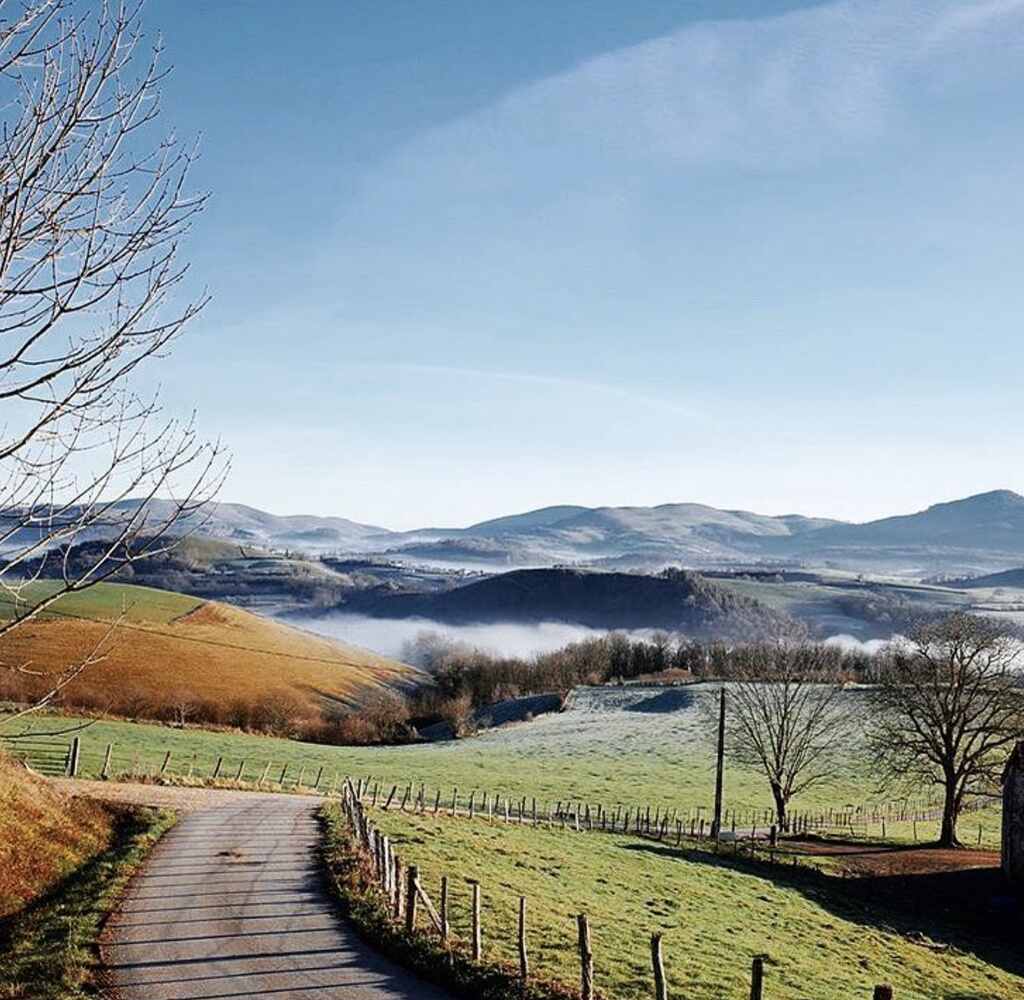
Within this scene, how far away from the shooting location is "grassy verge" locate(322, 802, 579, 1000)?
18.2 meters

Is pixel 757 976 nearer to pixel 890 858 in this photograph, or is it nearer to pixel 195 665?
pixel 890 858

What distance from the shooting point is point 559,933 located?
78.9 ft

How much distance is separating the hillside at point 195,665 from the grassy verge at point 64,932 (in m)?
63.1

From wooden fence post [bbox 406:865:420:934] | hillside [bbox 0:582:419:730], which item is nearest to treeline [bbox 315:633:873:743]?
hillside [bbox 0:582:419:730]

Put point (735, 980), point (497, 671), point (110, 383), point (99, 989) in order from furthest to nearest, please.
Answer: point (497, 671)
point (735, 980)
point (99, 989)
point (110, 383)

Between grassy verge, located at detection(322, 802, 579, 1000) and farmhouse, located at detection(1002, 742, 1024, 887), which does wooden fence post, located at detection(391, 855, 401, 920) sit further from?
farmhouse, located at detection(1002, 742, 1024, 887)

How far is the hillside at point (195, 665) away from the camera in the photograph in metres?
105

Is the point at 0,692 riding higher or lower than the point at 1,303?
lower

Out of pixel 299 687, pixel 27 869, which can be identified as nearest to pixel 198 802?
pixel 27 869

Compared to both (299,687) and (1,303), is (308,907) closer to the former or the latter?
(1,303)

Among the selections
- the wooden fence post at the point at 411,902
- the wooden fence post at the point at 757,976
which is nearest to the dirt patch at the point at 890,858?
the wooden fence post at the point at 411,902

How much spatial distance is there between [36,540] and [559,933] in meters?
18.3

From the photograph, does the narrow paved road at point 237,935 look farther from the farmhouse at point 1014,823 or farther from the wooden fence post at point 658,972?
the farmhouse at point 1014,823

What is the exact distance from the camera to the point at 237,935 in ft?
70.8
